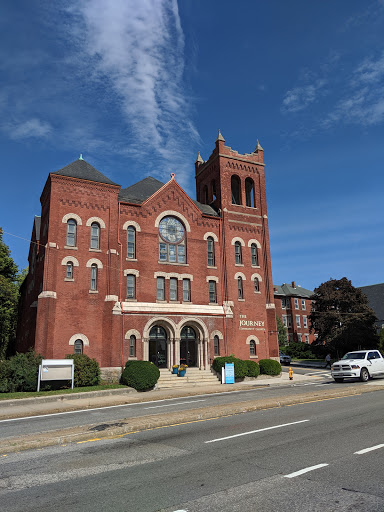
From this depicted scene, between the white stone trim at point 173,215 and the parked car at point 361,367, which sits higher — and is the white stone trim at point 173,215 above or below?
above

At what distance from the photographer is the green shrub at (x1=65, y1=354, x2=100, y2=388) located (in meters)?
25.1

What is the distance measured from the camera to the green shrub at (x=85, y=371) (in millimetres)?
25141

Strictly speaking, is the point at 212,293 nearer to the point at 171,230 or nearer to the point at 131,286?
the point at 171,230

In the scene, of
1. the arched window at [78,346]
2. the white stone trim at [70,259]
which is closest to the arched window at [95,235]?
the white stone trim at [70,259]

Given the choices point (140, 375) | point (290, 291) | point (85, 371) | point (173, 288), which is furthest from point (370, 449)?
point (290, 291)

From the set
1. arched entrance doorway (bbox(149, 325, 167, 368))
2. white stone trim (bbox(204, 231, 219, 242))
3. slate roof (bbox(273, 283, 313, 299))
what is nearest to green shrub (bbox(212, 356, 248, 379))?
arched entrance doorway (bbox(149, 325, 167, 368))

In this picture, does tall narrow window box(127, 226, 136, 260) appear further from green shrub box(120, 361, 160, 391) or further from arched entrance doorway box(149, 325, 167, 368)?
green shrub box(120, 361, 160, 391)

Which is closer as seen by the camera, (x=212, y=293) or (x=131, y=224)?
(x=131, y=224)

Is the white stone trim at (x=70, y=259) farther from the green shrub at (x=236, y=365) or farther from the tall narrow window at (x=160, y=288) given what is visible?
the green shrub at (x=236, y=365)

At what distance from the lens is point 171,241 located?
33531 millimetres

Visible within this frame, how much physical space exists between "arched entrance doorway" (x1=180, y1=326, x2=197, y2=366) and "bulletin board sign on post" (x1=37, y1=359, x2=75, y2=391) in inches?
423

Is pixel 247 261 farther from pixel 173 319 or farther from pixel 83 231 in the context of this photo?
pixel 83 231

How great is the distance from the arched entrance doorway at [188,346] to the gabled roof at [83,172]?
43.3 ft

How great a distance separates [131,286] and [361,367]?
16717mm
